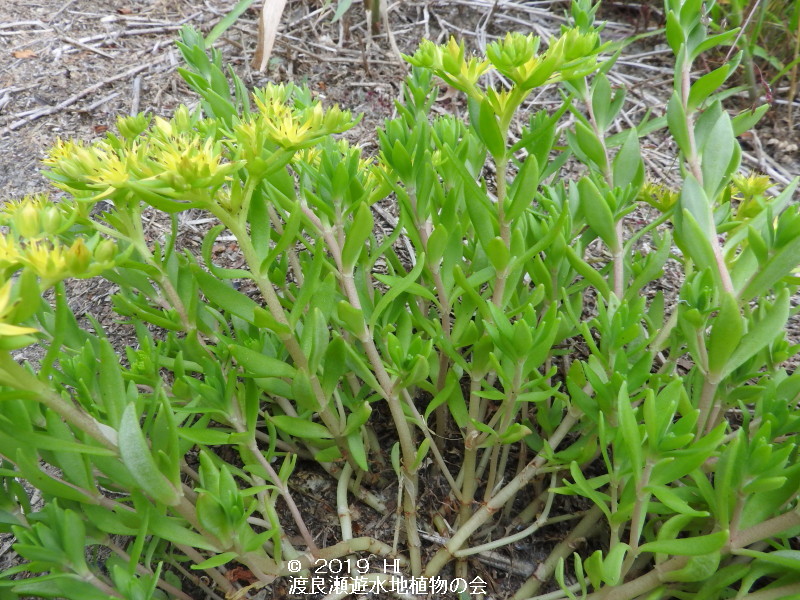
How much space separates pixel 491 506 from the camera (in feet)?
4.01

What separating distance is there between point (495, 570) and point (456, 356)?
1.72 feet

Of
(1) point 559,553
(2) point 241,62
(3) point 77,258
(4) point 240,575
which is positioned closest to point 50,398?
(3) point 77,258

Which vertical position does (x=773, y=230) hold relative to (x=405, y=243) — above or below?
above

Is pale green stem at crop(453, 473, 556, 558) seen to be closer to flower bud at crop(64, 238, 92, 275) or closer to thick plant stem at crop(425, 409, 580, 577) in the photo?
thick plant stem at crop(425, 409, 580, 577)

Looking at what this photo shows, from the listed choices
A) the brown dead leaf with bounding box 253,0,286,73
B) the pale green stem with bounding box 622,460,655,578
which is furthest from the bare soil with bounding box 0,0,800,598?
the pale green stem with bounding box 622,460,655,578

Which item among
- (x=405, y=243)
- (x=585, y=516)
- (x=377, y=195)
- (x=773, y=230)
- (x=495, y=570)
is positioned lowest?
(x=495, y=570)

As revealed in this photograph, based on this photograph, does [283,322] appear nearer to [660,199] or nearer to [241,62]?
[660,199]

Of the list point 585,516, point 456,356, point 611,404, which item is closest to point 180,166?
point 456,356

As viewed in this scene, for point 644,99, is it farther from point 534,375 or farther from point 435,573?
point 435,573

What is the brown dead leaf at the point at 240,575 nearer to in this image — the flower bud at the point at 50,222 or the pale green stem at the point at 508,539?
the pale green stem at the point at 508,539

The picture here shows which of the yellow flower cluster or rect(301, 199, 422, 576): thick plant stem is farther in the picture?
the yellow flower cluster

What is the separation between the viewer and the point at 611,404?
1030 mm

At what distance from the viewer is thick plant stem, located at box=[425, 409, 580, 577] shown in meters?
1.22

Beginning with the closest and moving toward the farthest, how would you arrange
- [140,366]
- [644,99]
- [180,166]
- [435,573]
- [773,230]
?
[180,166], [773,230], [140,366], [435,573], [644,99]
